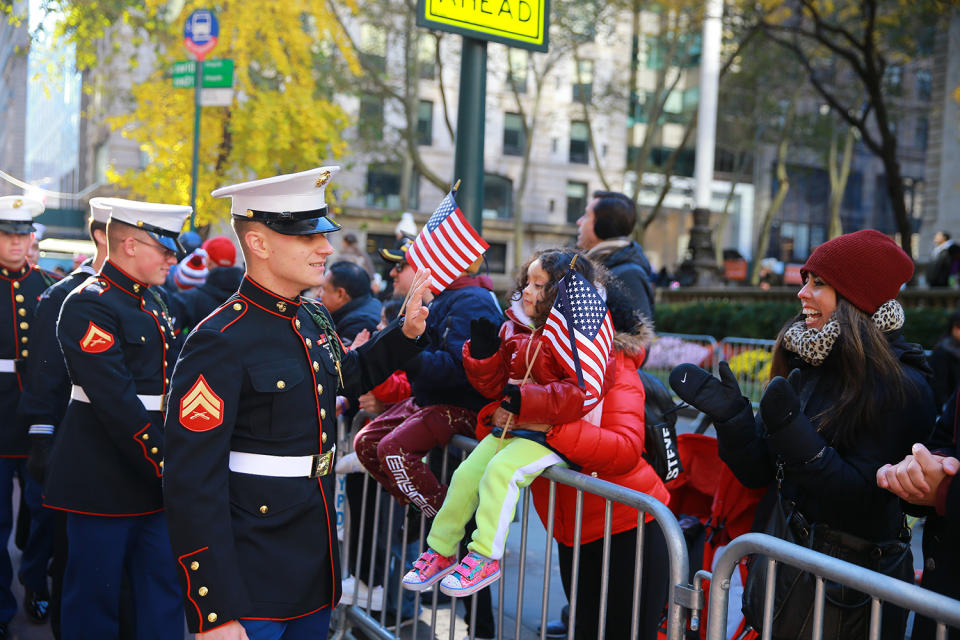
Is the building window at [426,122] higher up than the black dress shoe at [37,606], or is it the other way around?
the building window at [426,122]

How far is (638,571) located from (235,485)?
1.40m

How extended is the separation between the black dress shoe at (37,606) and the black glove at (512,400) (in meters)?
3.45

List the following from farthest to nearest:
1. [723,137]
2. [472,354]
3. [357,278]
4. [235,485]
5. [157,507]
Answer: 1. [723,137]
2. [357,278]
3. [157,507]
4. [472,354]
5. [235,485]

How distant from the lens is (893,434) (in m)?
2.87

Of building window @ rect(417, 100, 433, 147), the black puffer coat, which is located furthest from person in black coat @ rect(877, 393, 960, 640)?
building window @ rect(417, 100, 433, 147)

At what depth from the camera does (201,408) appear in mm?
2590

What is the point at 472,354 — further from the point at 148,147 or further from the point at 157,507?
the point at 148,147

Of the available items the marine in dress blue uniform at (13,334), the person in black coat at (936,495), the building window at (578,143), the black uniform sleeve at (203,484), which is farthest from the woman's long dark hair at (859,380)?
the building window at (578,143)

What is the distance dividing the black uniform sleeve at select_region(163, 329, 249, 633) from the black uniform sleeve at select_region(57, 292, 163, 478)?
1.33 m

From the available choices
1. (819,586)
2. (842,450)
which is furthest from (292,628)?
(842,450)

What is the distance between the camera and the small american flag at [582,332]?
321 centimetres

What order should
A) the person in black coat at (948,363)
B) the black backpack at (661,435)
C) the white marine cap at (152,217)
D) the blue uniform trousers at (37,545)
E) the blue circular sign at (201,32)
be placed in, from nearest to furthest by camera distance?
the black backpack at (661,435) < the white marine cap at (152,217) < the blue uniform trousers at (37,545) < the person in black coat at (948,363) < the blue circular sign at (201,32)

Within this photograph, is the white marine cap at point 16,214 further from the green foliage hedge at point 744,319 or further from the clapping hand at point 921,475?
the green foliage hedge at point 744,319

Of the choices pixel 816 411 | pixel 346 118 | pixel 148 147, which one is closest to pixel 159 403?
pixel 816 411
